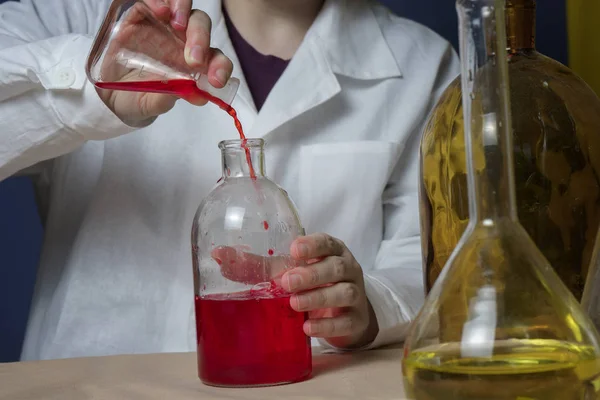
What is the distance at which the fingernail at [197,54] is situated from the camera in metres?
0.66

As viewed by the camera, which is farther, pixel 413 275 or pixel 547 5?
pixel 547 5

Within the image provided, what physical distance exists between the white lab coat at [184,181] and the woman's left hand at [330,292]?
288 millimetres

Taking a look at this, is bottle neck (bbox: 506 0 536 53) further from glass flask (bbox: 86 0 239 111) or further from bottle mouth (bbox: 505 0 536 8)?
glass flask (bbox: 86 0 239 111)

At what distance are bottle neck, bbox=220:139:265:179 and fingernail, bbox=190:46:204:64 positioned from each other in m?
0.09

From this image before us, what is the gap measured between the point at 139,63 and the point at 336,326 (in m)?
0.27

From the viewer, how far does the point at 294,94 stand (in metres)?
1.05

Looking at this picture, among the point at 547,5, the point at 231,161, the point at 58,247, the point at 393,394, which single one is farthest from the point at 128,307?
the point at 547,5

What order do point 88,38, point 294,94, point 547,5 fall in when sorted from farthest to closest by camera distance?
point 547,5 → point 294,94 → point 88,38

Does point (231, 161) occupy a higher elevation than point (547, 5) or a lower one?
lower

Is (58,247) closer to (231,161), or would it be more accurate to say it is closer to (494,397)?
(231,161)

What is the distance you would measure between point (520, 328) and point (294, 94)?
2.39ft

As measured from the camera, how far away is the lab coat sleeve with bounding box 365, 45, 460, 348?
2.57 ft

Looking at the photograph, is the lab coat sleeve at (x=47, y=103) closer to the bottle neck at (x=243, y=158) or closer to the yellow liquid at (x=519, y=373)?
the bottle neck at (x=243, y=158)

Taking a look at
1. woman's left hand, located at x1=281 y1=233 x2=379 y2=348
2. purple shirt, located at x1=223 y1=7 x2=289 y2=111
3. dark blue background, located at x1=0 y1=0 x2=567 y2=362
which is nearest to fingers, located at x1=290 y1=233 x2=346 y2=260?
woman's left hand, located at x1=281 y1=233 x2=379 y2=348
